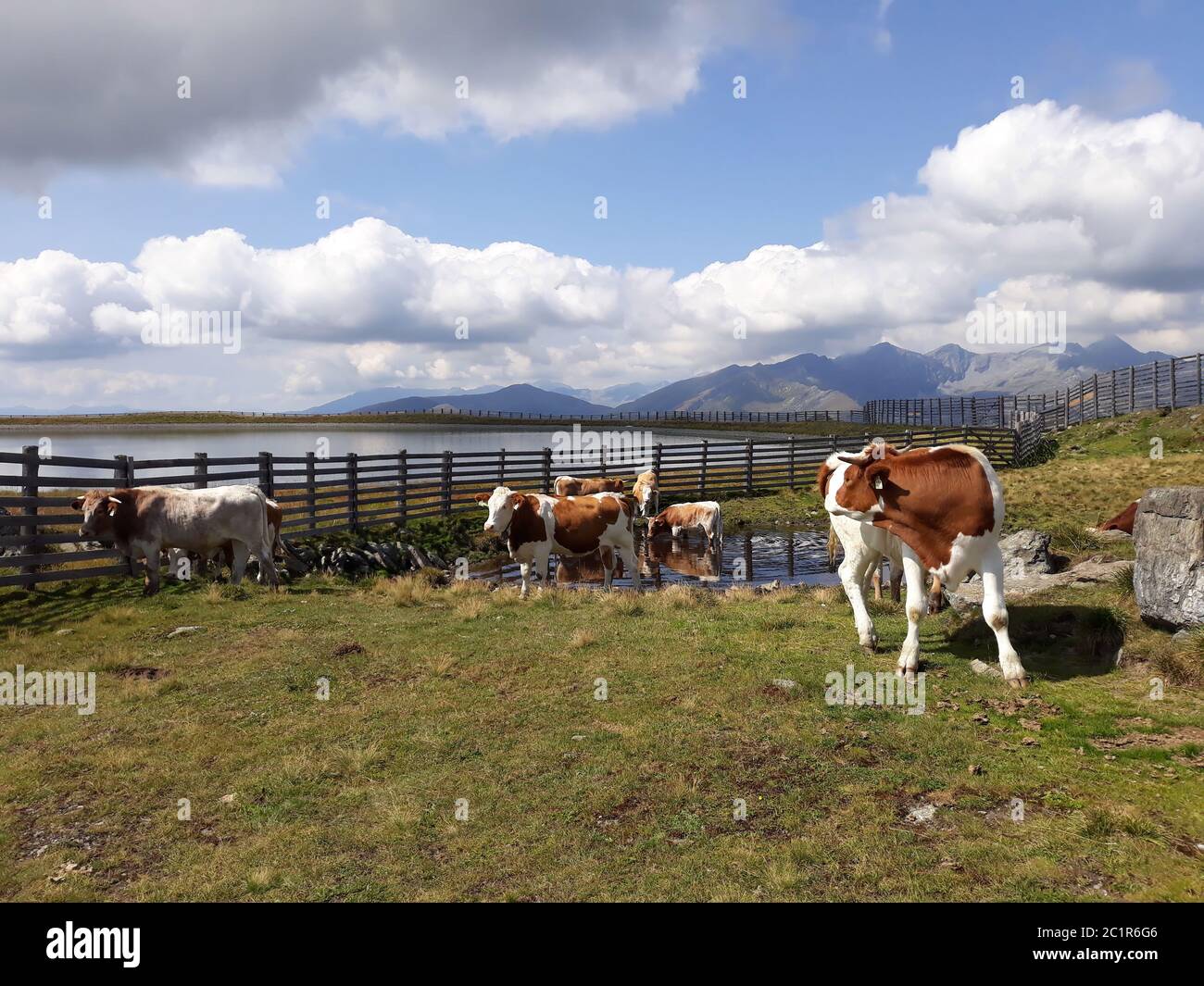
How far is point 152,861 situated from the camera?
15.8 feet

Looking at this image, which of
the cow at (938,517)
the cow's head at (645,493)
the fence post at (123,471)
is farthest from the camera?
the cow's head at (645,493)

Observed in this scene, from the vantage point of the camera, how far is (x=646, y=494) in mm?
25328

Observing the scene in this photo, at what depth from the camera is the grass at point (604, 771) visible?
14.3ft

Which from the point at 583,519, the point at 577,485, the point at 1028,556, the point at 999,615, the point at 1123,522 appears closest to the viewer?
the point at 999,615

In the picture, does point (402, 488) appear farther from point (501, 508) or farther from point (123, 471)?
point (501, 508)

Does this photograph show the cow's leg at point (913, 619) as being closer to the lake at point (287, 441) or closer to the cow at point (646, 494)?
the cow at point (646, 494)

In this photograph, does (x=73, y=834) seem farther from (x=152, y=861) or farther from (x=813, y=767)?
(x=813, y=767)

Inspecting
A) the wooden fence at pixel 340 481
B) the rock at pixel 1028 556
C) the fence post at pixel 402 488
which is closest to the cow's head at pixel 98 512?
the wooden fence at pixel 340 481

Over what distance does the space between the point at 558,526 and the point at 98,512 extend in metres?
7.90

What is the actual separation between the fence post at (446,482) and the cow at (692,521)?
6.17 metres

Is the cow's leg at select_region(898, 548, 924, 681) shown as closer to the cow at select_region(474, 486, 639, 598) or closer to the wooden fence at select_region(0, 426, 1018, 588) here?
the cow at select_region(474, 486, 639, 598)

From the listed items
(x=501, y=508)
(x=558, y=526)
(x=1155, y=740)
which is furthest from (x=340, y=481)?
(x=1155, y=740)
